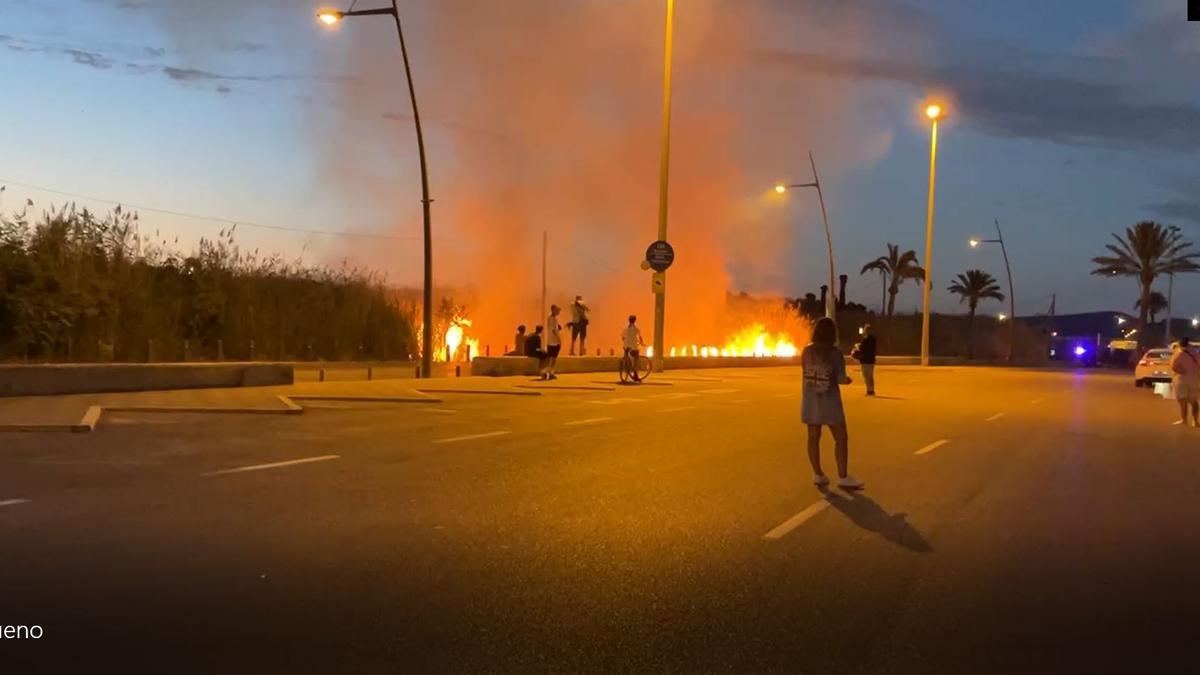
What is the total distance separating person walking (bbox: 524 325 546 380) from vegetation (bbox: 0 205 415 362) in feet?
23.4

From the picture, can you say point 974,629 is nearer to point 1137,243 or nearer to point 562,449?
point 562,449

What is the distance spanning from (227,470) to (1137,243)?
7652 centimetres

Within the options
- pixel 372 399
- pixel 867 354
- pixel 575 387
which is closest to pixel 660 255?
pixel 575 387

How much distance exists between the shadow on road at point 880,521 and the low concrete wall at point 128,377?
1414cm

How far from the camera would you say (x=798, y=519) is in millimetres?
9125

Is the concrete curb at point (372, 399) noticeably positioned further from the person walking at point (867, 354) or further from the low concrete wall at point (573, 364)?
the person walking at point (867, 354)

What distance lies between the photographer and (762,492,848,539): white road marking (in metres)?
8.47

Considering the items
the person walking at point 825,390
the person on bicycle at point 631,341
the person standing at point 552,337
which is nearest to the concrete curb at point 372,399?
the person standing at point 552,337

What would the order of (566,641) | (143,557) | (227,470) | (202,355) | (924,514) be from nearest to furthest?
(566,641) → (143,557) → (924,514) → (227,470) → (202,355)

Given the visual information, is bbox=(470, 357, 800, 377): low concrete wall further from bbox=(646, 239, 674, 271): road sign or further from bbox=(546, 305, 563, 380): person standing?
bbox=(646, 239, 674, 271): road sign

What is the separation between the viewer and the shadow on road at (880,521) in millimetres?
8344

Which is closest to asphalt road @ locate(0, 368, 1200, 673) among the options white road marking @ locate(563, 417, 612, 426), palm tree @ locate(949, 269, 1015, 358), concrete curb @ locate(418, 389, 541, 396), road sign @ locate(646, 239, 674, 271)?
white road marking @ locate(563, 417, 612, 426)

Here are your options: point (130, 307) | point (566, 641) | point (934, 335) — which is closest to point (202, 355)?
point (130, 307)

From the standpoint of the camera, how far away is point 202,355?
29.0 metres
